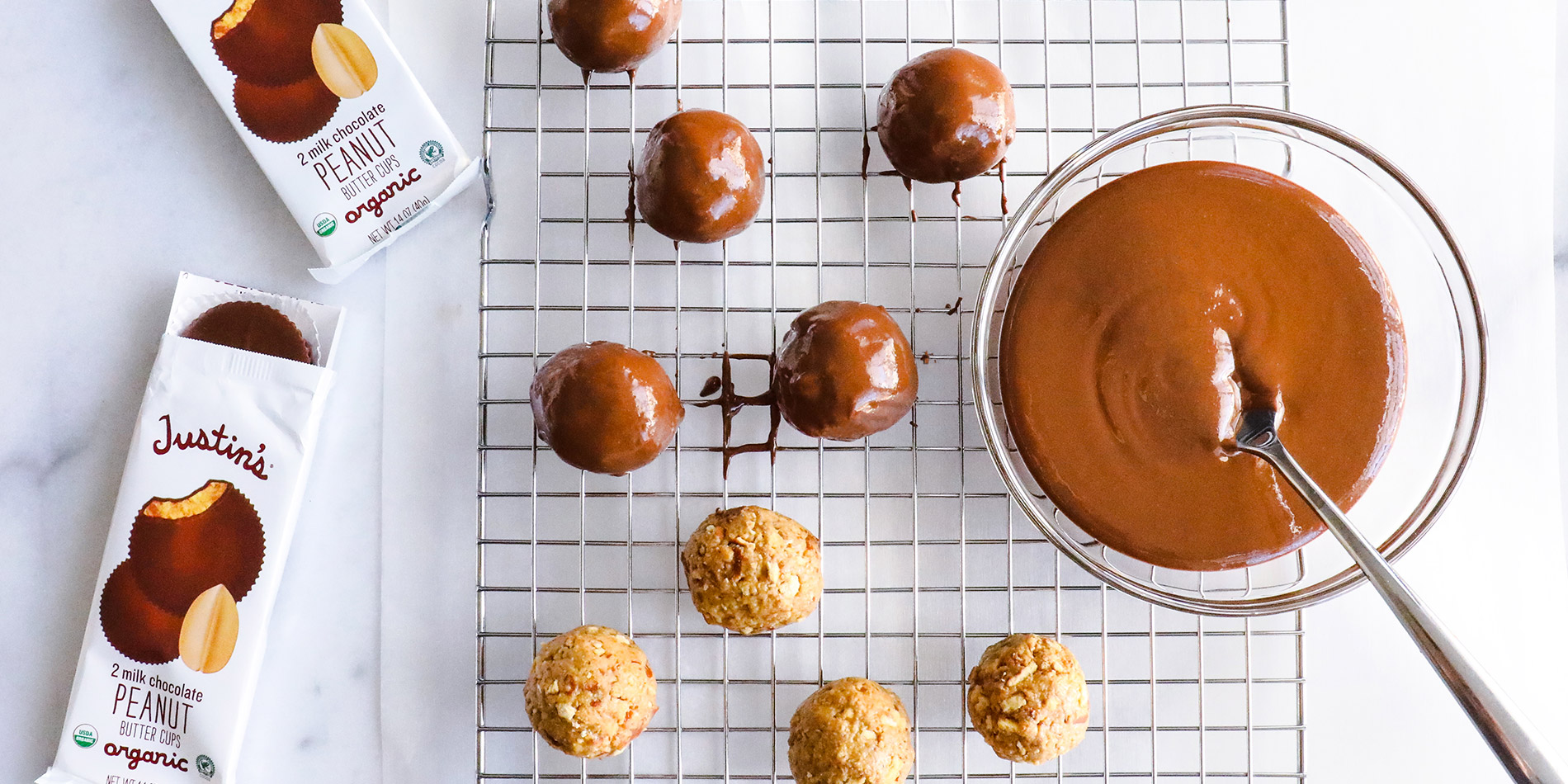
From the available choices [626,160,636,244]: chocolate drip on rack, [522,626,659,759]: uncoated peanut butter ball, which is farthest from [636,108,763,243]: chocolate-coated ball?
[522,626,659,759]: uncoated peanut butter ball

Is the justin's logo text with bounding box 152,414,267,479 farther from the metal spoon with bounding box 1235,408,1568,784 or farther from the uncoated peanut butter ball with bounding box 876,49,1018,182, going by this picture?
the metal spoon with bounding box 1235,408,1568,784

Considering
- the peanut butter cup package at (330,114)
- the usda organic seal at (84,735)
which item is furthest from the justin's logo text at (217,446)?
the usda organic seal at (84,735)

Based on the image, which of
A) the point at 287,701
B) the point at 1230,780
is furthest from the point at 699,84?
the point at 1230,780

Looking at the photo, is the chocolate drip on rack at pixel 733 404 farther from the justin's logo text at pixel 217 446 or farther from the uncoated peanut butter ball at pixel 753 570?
the justin's logo text at pixel 217 446

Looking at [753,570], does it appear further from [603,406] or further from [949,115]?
[949,115]

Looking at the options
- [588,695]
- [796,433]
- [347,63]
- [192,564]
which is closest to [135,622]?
[192,564]

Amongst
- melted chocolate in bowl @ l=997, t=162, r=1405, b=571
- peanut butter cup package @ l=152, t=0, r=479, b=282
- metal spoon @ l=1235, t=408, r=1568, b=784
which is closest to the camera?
metal spoon @ l=1235, t=408, r=1568, b=784
